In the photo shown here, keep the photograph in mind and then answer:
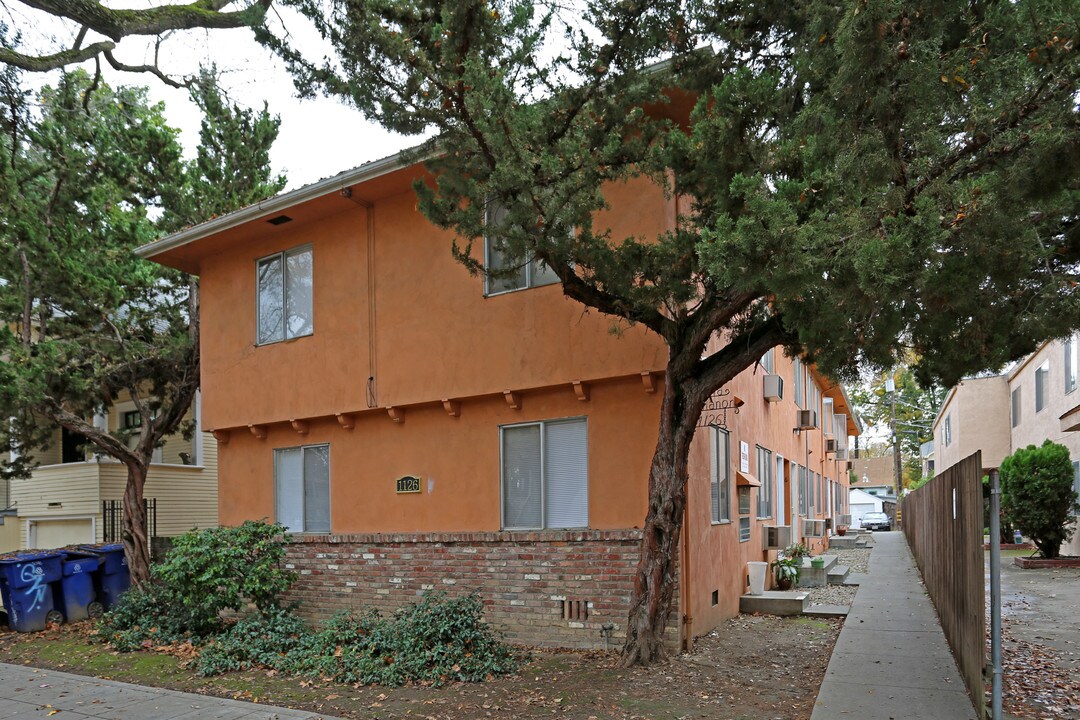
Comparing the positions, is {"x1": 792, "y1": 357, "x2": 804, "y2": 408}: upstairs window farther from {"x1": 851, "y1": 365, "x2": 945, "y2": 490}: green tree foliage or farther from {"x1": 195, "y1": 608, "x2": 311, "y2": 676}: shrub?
{"x1": 851, "y1": 365, "x2": 945, "y2": 490}: green tree foliage

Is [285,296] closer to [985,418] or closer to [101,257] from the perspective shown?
[101,257]

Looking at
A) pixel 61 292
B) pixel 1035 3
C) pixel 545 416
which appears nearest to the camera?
pixel 1035 3

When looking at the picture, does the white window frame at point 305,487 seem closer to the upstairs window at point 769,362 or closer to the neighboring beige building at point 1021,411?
the upstairs window at point 769,362

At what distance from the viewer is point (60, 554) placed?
12883 mm

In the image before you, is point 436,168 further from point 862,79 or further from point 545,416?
point 862,79

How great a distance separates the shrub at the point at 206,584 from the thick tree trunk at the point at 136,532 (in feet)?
6.98

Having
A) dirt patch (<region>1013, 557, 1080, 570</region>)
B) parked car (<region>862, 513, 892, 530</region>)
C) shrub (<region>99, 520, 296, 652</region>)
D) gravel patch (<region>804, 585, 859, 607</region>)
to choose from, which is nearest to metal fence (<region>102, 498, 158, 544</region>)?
shrub (<region>99, 520, 296, 652</region>)

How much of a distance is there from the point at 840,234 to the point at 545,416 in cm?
518

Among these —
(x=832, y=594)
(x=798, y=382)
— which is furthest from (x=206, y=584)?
(x=798, y=382)

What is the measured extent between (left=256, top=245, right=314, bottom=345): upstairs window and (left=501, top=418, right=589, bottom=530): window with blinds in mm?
4079

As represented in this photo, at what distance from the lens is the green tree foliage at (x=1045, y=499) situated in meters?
18.5

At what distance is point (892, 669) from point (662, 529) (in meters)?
2.52

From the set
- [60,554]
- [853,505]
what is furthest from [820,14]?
[853,505]

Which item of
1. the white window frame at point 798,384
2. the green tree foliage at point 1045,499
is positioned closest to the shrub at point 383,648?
the white window frame at point 798,384
